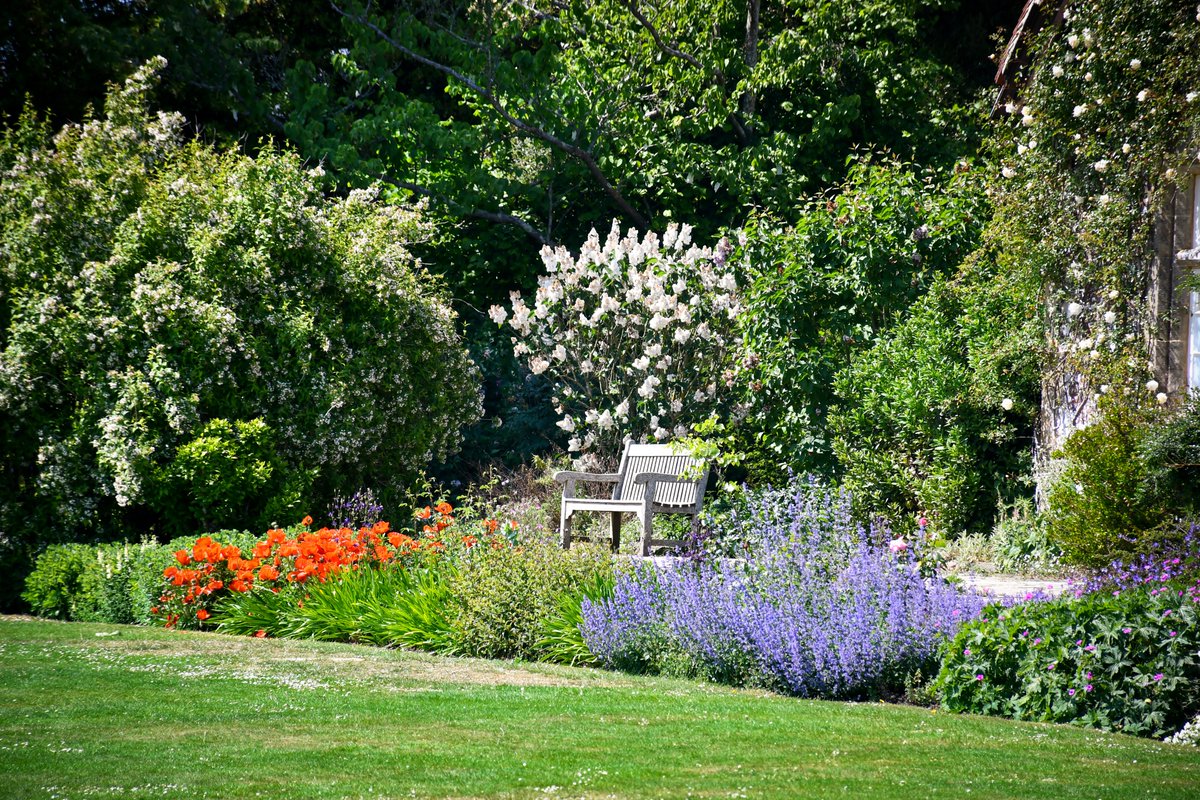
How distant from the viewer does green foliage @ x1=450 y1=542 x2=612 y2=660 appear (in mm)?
6594

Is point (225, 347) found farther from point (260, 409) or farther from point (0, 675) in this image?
point (0, 675)

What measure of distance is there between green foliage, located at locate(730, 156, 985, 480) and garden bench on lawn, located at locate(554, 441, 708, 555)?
0.94m

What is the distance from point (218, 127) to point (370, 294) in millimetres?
6888

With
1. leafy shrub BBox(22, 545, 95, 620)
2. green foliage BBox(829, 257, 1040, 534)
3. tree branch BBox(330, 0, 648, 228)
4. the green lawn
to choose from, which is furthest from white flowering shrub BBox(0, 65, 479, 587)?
tree branch BBox(330, 0, 648, 228)

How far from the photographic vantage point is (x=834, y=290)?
992cm

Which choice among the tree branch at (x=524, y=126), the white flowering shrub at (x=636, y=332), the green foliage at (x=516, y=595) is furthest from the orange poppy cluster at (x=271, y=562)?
the tree branch at (x=524, y=126)

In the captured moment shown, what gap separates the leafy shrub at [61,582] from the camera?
8.61m

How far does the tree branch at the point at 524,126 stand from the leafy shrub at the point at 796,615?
9444 millimetres

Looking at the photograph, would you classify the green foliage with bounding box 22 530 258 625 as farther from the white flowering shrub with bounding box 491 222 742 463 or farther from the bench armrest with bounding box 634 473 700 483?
the white flowering shrub with bounding box 491 222 742 463

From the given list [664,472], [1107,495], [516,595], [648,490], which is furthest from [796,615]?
[664,472]

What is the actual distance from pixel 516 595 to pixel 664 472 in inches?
126

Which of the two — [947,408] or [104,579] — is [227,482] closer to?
[104,579]

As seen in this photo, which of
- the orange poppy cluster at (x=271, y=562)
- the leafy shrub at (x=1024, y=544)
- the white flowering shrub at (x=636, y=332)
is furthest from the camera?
the white flowering shrub at (x=636, y=332)

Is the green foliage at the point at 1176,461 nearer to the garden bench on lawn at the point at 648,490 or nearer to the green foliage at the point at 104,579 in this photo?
the garden bench on lawn at the point at 648,490
